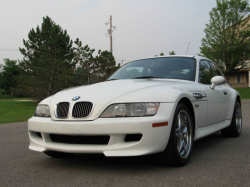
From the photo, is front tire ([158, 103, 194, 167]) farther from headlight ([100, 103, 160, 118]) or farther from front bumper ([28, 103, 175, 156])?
headlight ([100, 103, 160, 118])

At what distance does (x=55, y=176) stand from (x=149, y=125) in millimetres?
1164

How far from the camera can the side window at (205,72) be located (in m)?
4.67

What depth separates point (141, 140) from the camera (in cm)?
300

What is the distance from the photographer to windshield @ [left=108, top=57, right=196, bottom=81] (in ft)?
14.8

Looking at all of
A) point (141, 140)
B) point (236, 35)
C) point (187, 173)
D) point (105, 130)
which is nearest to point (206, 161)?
point (187, 173)

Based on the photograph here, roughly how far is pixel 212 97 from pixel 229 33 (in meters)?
23.2

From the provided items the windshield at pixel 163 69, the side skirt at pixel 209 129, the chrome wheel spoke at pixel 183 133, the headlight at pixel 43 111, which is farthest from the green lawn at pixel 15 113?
the chrome wheel spoke at pixel 183 133

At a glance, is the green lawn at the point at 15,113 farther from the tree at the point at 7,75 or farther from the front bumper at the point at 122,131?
the tree at the point at 7,75

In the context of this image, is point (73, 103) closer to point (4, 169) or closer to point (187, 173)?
point (4, 169)

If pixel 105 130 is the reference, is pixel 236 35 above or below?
above

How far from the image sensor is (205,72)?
16.2 feet

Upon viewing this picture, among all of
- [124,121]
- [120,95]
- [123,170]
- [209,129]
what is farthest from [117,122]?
[209,129]

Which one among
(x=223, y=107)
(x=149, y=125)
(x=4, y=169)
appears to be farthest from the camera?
(x=223, y=107)

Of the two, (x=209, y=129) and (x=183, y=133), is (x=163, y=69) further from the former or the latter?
(x=183, y=133)
